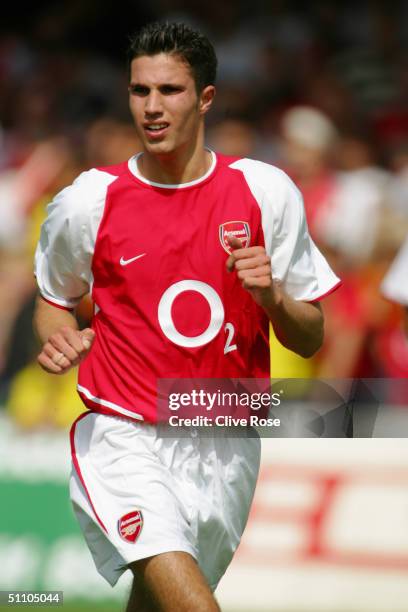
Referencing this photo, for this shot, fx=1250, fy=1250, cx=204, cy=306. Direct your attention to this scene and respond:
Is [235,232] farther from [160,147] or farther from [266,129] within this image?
[266,129]

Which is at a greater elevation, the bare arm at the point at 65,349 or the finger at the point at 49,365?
the bare arm at the point at 65,349

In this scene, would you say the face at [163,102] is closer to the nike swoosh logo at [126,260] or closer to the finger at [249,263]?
the nike swoosh logo at [126,260]

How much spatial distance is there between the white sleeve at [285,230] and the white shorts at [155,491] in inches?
25.9

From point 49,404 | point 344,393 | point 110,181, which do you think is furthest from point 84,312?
point 110,181

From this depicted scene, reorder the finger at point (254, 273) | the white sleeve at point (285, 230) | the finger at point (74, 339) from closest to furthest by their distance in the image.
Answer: the finger at point (254, 273) → the finger at point (74, 339) → the white sleeve at point (285, 230)

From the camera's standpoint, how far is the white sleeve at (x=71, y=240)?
481 centimetres

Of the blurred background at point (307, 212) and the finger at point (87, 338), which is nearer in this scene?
the finger at point (87, 338)

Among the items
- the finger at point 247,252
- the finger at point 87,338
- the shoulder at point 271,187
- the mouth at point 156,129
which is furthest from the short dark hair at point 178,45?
the finger at point 87,338

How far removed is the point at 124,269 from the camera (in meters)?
4.76

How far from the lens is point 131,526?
4.58 metres

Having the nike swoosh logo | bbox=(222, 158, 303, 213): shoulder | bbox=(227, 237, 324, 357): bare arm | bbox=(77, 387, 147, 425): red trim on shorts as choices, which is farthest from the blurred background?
the nike swoosh logo

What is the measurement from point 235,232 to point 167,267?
0.96ft

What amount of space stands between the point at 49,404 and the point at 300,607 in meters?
2.38

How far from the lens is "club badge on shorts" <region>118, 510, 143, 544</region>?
15.0 ft
